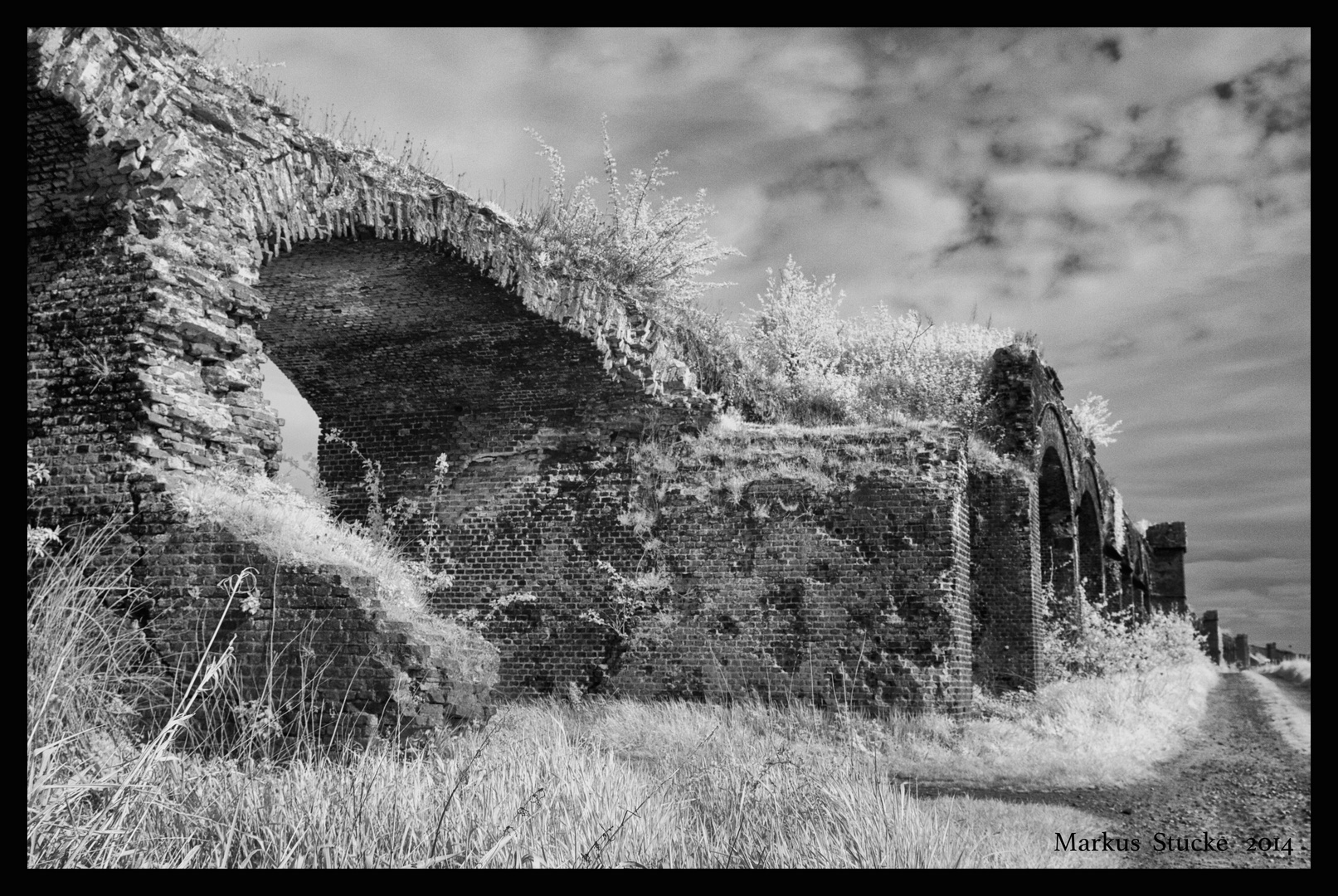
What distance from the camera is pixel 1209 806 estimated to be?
8539mm

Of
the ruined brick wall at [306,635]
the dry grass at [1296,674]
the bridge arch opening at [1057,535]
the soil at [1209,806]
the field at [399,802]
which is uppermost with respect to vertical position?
the bridge arch opening at [1057,535]

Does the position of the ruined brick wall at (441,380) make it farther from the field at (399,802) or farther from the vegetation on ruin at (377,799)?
the field at (399,802)

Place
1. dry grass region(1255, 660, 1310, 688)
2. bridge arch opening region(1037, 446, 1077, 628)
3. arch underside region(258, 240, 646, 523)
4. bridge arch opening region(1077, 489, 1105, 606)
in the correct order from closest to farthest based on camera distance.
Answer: arch underside region(258, 240, 646, 523)
bridge arch opening region(1037, 446, 1077, 628)
bridge arch opening region(1077, 489, 1105, 606)
dry grass region(1255, 660, 1310, 688)

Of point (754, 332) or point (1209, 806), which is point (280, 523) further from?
point (754, 332)

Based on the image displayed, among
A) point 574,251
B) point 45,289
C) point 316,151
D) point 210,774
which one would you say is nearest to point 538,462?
point 574,251

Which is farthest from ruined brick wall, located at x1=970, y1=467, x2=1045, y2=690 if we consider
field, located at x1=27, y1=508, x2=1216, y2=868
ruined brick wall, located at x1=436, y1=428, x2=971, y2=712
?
field, located at x1=27, y1=508, x2=1216, y2=868

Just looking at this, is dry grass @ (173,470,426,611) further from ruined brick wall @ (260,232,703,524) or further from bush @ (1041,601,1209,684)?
bush @ (1041,601,1209,684)

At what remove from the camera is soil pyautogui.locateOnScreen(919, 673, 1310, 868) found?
6.64 metres

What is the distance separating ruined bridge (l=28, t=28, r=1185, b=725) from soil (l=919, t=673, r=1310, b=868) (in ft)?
6.33

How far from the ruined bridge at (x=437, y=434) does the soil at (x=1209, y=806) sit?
6.33 feet

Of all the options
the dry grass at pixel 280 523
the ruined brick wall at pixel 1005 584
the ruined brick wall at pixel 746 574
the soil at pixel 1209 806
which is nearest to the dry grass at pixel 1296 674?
the soil at pixel 1209 806

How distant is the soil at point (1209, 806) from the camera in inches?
261

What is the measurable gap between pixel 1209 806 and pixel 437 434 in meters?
8.97
